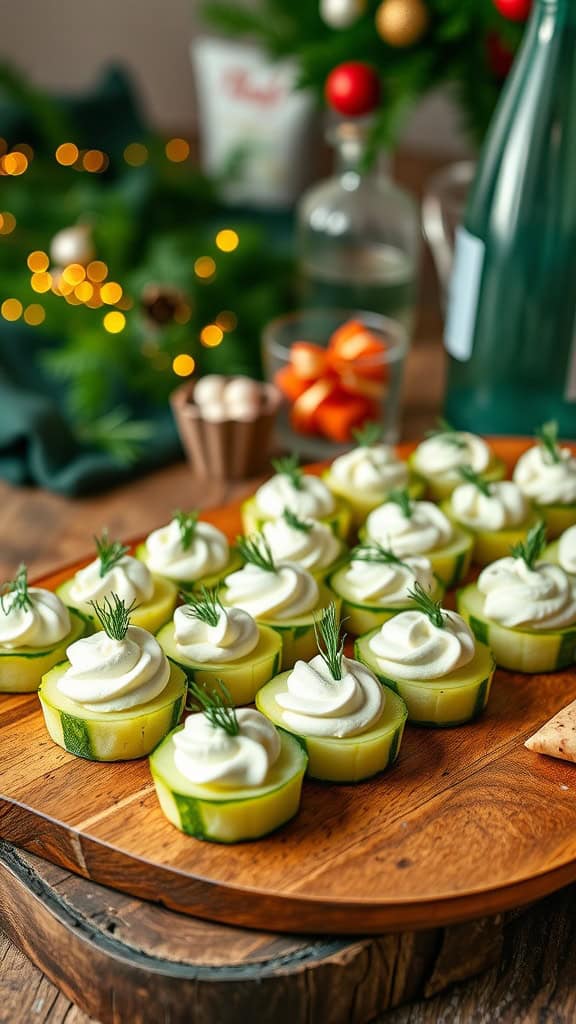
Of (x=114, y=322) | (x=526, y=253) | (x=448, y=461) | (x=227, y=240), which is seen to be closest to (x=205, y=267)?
(x=227, y=240)

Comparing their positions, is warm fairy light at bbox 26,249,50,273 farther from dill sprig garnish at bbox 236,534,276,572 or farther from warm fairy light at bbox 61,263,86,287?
dill sprig garnish at bbox 236,534,276,572

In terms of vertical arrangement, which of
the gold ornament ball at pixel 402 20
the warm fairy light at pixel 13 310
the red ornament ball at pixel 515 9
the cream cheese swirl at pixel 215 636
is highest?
the red ornament ball at pixel 515 9

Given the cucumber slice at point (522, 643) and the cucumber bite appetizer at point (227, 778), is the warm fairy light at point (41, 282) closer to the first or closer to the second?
the cucumber slice at point (522, 643)

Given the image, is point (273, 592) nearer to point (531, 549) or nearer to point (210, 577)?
point (210, 577)

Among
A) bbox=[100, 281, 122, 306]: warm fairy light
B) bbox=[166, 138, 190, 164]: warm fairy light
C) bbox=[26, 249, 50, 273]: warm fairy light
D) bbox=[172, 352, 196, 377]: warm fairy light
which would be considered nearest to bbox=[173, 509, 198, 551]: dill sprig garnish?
bbox=[172, 352, 196, 377]: warm fairy light

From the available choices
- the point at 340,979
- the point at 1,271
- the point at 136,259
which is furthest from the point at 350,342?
the point at 340,979

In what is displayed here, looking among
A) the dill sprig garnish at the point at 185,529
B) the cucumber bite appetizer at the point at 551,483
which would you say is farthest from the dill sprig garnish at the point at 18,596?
the cucumber bite appetizer at the point at 551,483

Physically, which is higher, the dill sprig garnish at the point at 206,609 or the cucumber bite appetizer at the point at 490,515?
the dill sprig garnish at the point at 206,609

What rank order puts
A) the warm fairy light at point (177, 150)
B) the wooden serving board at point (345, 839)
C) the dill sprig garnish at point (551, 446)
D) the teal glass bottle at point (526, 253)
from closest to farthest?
the wooden serving board at point (345, 839) → the dill sprig garnish at point (551, 446) → the teal glass bottle at point (526, 253) → the warm fairy light at point (177, 150)
